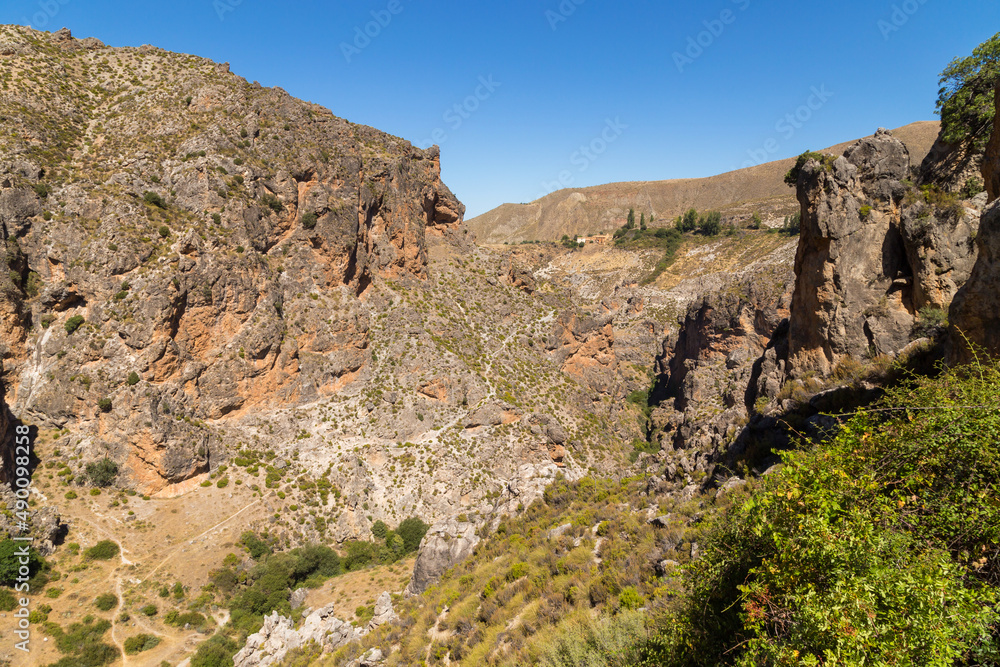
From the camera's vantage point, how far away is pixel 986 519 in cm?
510

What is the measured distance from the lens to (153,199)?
1551 inches

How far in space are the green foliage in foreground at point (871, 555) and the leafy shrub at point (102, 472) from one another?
41.7 meters

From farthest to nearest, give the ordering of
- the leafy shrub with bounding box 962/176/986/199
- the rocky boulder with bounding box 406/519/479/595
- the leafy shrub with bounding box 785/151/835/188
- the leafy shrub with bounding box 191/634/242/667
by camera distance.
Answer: the leafy shrub with bounding box 191/634/242/667 → the rocky boulder with bounding box 406/519/479/595 → the leafy shrub with bounding box 785/151/835/188 → the leafy shrub with bounding box 962/176/986/199

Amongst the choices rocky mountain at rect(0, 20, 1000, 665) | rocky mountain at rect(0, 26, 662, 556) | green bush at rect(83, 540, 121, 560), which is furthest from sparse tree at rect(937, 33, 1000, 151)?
green bush at rect(83, 540, 121, 560)

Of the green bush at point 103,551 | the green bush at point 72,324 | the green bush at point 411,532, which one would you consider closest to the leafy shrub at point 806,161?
the green bush at point 411,532

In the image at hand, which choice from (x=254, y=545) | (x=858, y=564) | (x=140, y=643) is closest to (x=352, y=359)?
(x=254, y=545)

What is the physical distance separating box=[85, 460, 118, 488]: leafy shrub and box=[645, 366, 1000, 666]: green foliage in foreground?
1642 inches

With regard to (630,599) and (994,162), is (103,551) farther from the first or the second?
(994,162)

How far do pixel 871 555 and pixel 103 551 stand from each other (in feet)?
137

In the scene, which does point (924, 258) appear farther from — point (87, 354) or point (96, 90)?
point (96, 90)

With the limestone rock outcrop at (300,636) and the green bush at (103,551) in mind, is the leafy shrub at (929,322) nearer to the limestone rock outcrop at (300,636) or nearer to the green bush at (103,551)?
the limestone rock outcrop at (300,636)

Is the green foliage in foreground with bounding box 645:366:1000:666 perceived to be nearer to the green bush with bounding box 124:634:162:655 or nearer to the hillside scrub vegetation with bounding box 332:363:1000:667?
the hillside scrub vegetation with bounding box 332:363:1000:667

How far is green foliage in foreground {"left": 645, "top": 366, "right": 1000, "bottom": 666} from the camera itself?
442cm

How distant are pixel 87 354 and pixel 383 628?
109 ft
